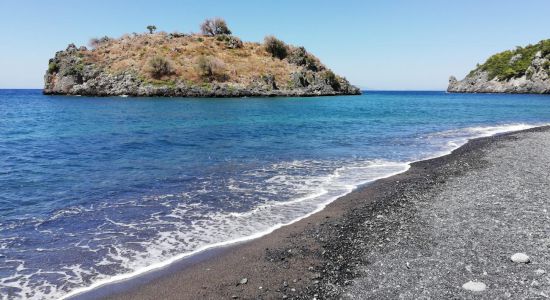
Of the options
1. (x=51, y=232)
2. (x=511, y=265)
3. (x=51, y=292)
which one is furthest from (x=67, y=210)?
(x=511, y=265)

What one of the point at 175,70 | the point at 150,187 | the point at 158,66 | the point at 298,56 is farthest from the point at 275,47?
the point at 150,187

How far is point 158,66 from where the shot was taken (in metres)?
99.9

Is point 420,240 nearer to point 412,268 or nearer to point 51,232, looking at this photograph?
point 412,268

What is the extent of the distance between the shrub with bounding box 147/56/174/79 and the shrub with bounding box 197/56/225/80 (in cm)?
850

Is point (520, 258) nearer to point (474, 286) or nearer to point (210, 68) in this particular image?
point (474, 286)

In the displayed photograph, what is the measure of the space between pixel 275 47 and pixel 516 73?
349ft

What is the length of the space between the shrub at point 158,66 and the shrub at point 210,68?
8.50 meters

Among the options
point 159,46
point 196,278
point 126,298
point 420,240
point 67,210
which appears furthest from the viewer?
point 159,46

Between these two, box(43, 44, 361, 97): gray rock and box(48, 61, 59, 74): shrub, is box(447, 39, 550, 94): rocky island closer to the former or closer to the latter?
box(43, 44, 361, 97): gray rock

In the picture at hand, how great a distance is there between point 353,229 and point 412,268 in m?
3.00

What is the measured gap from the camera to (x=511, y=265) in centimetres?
820

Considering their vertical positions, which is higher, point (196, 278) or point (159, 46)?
point (159, 46)

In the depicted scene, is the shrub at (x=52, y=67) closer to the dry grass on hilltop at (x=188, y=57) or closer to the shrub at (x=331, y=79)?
the dry grass on hilltop at (x=188, y=57)

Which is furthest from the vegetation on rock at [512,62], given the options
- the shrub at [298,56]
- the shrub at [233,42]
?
the shrub at [233,42]
